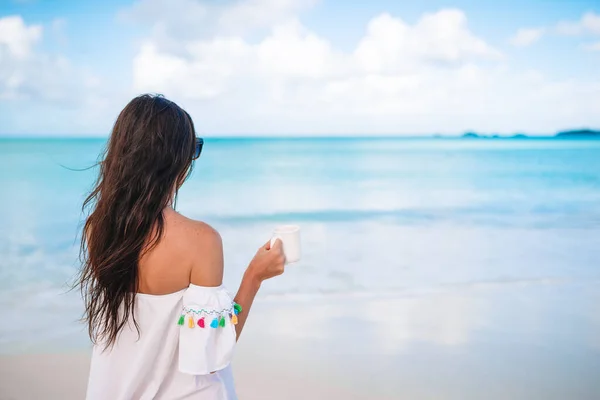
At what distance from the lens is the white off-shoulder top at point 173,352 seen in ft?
3.78

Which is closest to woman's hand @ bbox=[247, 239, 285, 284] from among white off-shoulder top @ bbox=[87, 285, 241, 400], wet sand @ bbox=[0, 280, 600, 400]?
white off-shoulder top @ bbox=[87, 285, 241, 400]

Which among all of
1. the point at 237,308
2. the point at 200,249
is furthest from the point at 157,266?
the point at 237,308

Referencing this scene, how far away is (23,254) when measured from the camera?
573 cm

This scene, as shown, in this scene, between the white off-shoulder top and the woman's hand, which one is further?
the woman's hand

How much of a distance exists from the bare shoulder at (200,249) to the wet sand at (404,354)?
5.42 feet

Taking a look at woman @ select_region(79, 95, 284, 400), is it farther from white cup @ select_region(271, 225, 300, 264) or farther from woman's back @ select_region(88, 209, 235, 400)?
white cup @ select_region(271, 225, 300, 264)

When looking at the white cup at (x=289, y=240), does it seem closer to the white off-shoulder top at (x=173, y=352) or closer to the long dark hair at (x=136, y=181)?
the white off-shoulder top at (x=173, y=352)

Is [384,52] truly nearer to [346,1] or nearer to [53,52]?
[346,1]

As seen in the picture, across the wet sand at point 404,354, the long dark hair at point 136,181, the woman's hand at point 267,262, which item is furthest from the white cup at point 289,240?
the wet sand at point 404,354

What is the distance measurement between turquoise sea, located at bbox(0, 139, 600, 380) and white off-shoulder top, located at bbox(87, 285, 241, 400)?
1735 mm

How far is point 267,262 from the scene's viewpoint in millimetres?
1318

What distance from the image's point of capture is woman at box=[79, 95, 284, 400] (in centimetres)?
113

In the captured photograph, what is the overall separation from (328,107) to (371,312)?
1411 inches

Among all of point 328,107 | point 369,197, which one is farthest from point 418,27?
point 369,197
